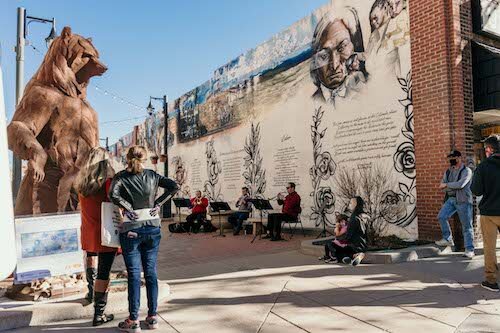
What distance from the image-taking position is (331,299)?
4926mm

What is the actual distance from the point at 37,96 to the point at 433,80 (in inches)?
274

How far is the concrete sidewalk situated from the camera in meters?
4.09

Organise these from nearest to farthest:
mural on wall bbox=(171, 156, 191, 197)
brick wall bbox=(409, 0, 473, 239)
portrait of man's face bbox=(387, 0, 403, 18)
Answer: brick wall bbox=(409, 0, 473, 239) < portrait of man's face bbox=(387, 0, 403, 18) < mural on wall bbox=(171, 156, 191, 197)

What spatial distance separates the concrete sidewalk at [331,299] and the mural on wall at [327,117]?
2.87 m

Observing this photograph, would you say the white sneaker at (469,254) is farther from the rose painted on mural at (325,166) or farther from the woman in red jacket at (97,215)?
the woman in red jacket at (97,215)

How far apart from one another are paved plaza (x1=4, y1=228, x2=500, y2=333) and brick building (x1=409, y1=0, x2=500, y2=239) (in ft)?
5.68

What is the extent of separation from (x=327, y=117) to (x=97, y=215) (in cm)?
775

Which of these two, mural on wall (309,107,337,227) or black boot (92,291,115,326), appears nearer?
black boot (92,291,115,326)

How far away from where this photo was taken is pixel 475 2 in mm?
8484

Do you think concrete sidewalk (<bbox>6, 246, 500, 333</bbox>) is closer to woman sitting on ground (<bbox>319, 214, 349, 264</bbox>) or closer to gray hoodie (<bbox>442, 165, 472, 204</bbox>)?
woman sitting on ground (<bbox>319, 214, 349, 264</bbox>)

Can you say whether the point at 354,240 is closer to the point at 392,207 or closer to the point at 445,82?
the point at 392,207

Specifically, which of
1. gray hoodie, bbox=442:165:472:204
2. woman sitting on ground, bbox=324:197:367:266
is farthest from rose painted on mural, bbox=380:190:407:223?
woman sitting on ground, bbox=324:197:367:266

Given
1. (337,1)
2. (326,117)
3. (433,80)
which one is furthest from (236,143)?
(433,80)

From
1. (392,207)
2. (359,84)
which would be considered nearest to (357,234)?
(392,207)
